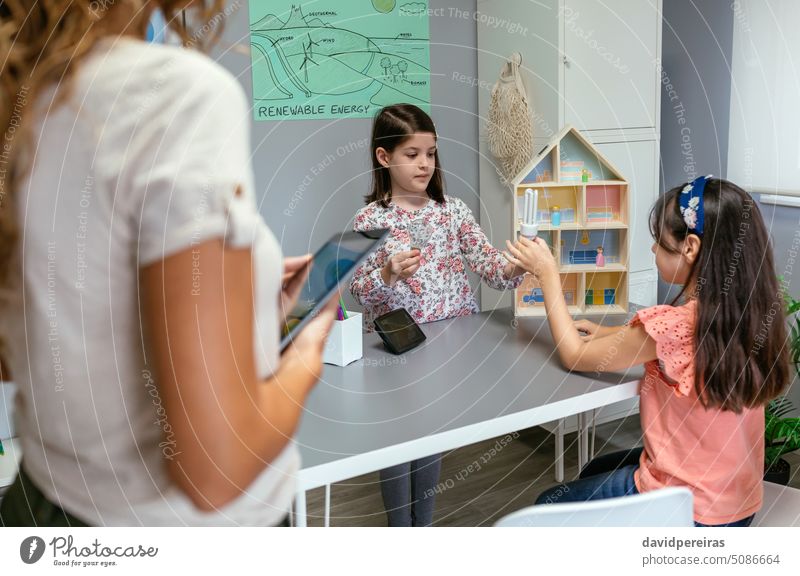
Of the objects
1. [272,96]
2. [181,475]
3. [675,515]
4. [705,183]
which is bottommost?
[675,515]

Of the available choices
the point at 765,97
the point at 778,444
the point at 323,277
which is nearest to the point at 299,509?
the point at 323,277

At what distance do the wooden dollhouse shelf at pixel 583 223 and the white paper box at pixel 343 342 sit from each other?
425mm

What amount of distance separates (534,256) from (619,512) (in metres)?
0.60

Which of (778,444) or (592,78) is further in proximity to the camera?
(592,78)

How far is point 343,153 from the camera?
2.28 metres

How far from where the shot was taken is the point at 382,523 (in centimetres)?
178

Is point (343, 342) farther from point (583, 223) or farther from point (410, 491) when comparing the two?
point (583, 223)

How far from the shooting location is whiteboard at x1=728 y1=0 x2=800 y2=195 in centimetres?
206

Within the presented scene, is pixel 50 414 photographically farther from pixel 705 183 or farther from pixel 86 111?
pixel 705 183

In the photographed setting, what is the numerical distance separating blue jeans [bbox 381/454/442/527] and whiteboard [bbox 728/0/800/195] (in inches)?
49.5

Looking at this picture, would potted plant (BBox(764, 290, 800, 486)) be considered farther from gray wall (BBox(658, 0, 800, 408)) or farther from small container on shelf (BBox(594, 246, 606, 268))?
gray wall (BBox(658, 0, 800, 408))

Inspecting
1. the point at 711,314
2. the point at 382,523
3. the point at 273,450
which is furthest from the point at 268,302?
the point at 382,523

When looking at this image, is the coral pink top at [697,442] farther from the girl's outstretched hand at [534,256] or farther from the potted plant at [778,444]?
the potted plant at [778,444]
